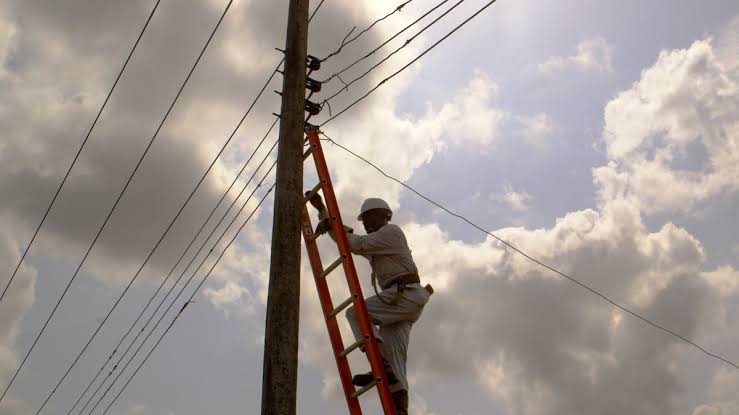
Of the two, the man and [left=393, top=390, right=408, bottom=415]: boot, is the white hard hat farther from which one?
[left=393, top=390, right=408, bottom=415]: boot

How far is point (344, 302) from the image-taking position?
22.0ft

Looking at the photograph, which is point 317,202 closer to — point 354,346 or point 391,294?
point 391,294

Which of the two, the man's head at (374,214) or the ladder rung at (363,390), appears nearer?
the ladder rung at (363,390)

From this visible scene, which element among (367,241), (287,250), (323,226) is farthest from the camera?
(323,226)

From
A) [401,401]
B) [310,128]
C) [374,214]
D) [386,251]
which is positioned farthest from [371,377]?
[310,128]

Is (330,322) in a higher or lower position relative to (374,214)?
lower

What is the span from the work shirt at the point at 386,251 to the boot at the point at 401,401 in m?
1.10

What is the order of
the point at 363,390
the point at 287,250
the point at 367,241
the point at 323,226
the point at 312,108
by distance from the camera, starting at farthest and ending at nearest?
the point at 312,108, the point at 323,226, the point at 367,241, the point at 363,390, the point at 287,250

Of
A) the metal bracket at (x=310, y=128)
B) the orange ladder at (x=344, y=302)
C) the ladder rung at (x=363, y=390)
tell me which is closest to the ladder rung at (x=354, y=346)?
the orange ladder at (x=344, y=302)

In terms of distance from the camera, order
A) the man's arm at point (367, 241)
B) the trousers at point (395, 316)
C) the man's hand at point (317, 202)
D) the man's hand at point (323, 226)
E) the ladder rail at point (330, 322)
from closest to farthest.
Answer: the ladder rail at point (330, 322) < the trousers at point (395, 316) < the man's arm at point (367, 241) < the man's hand at point (323, 226) < the man's hand at point (317, 202)

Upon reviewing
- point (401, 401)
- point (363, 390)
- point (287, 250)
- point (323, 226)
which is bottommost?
point (401, 401)

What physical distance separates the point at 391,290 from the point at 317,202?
3.75 feet

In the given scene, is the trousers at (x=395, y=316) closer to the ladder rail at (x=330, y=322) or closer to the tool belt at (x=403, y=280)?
the tool belt at (x=403, y=280)

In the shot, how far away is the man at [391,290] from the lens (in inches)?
268
